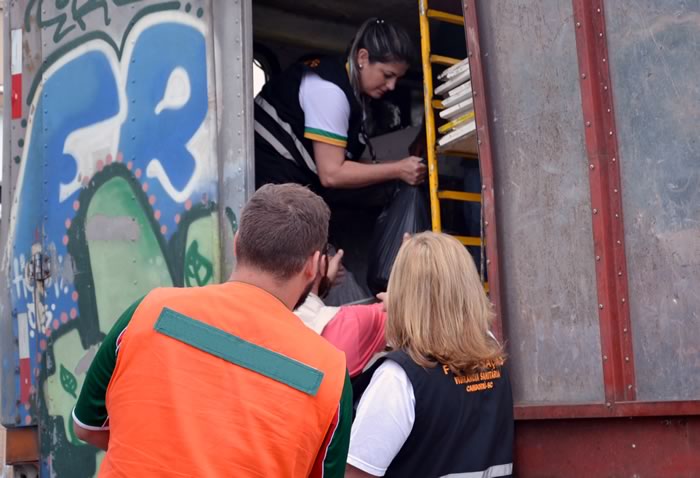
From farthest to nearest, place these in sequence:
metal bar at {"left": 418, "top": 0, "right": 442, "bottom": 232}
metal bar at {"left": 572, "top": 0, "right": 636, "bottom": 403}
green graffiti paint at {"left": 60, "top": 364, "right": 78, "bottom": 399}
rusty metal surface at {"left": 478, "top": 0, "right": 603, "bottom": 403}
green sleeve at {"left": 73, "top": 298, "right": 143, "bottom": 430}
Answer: green graffiti paint at {"left": 60, "top": 364, "right": 78, "bottom": 399} < metal bar at {"left": 418, "top": 0, "right": 442, "bottom": 232} < rusty metal surface at {"left": 478, "top": 0, "right": 603, "bottom": 403} < metal bar at {"left": 572, "top": 0, "right": 636, "bottom": 403} < green sleeve at {"left": 73, "top": 298, "right": 143, "bottom": 430}

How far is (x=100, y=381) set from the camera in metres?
2.21

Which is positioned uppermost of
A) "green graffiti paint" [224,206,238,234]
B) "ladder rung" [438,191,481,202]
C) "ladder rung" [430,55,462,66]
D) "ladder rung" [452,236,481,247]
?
"ladder rung" [430,55,462,66]

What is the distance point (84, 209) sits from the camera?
14.5 feet

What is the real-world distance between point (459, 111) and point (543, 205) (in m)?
0.88

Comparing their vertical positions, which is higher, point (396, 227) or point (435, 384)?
point (396, 227)

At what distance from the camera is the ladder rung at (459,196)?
4176 mm

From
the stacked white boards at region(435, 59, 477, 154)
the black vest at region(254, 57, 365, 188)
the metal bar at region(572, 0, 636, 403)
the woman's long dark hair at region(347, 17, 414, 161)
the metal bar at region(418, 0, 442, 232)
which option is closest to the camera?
the metal bar at region(572, 0, 636, 403)

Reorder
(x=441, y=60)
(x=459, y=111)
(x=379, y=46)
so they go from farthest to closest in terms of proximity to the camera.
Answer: (x=379, y=46) < (x=441, y=60) < (x=459, y=111)

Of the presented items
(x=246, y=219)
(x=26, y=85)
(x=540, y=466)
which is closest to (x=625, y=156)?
(x=540, y=466)

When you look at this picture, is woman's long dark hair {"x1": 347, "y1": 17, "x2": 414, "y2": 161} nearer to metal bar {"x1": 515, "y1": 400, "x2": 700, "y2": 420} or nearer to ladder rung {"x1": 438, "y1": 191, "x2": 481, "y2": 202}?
ladder rung {"x1": 438, "y1": 191, "x2": 481, "y2": 202}

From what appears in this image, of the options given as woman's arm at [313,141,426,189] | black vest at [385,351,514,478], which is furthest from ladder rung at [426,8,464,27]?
black vest at [385,351,514,478]

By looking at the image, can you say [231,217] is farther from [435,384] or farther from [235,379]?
Result: [235,379]

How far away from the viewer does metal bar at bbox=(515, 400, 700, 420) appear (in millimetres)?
2785

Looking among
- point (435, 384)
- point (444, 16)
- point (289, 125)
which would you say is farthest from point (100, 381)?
point (444, 16)
